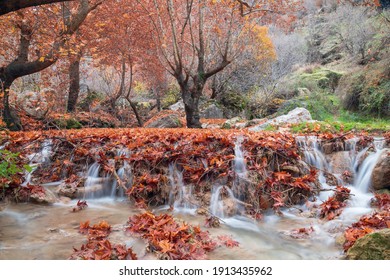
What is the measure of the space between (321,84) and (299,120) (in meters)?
9.93

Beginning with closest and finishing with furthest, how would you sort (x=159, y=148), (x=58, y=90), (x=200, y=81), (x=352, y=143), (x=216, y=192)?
(x=216, y=192), (x=159, y=148), (x=352, y=143), (x=200, y=81), (x=58, y=90)

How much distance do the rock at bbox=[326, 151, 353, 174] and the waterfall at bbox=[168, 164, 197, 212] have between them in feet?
9.98

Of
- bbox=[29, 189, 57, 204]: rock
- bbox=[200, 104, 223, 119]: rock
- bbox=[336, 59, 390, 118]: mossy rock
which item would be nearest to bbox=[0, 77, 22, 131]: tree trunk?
bbox=[29, 189, 57, 204]: rock

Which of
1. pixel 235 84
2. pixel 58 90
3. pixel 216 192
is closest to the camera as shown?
pixel 216 192

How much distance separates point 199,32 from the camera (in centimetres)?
1007

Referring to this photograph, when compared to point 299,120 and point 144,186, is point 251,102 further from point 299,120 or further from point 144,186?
point 144,186

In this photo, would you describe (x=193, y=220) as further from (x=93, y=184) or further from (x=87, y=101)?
(x=87, y=101)

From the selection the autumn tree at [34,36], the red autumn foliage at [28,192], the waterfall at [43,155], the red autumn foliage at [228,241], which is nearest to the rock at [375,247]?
the red autumn foliage at [228,241]

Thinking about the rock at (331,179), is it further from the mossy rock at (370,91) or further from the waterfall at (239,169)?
the mossy rock at (370,91)

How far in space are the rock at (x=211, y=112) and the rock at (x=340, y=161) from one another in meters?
9.34

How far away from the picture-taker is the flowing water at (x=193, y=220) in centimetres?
324

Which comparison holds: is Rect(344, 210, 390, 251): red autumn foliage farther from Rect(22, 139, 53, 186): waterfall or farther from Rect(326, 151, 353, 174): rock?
Rect(22, 139, 53, 186): waterfall
